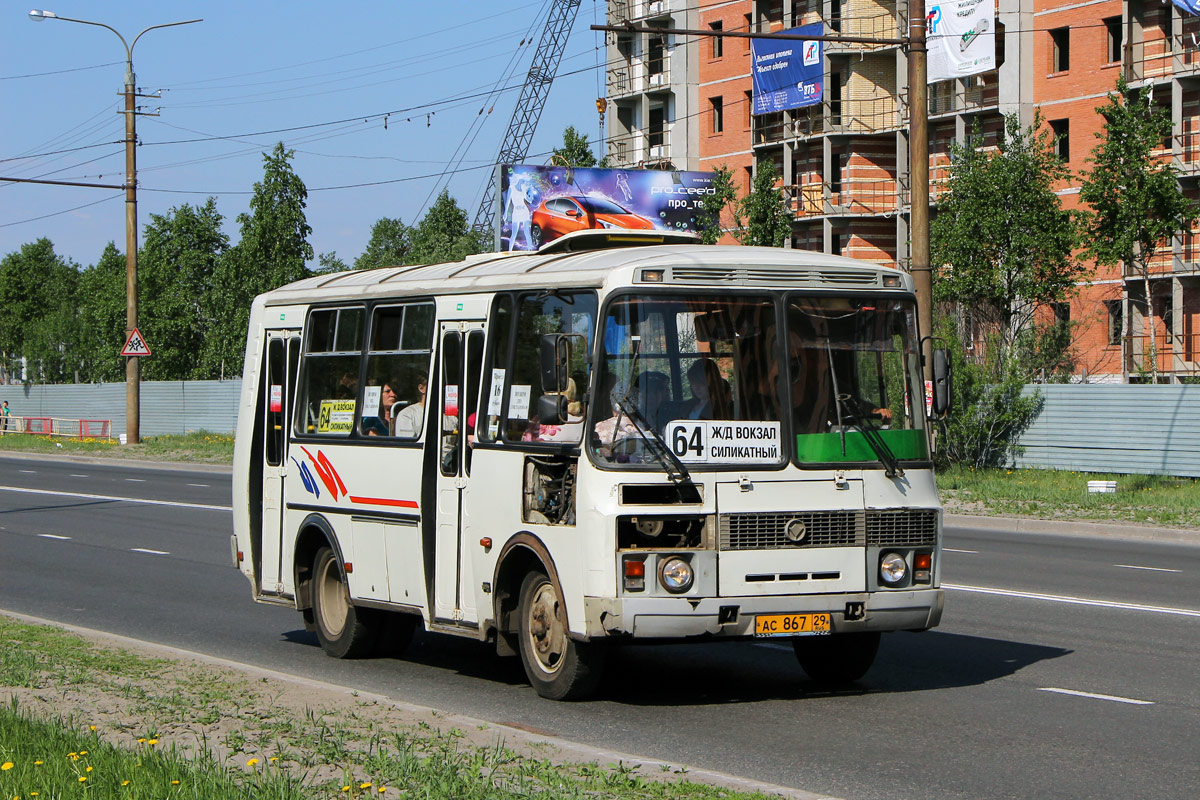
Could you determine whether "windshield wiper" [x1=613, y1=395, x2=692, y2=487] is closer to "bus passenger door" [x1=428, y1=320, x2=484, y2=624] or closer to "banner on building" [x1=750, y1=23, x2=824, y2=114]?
"bus passenger door" [x1=428, y1=320, x2=484, y2=624]

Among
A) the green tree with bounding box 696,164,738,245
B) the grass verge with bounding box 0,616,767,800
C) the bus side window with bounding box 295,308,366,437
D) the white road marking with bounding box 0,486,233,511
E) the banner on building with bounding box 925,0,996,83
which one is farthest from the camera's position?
the green tree with bounding box 696,164,738,245

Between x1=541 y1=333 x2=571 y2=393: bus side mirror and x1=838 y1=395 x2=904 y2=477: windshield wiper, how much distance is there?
70.5 inches

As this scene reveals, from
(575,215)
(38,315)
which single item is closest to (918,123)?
(575,215)

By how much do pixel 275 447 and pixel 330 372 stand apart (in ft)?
3.24

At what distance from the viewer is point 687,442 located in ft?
30.1

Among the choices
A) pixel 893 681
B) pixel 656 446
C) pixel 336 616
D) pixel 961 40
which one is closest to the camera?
pixel 656 446

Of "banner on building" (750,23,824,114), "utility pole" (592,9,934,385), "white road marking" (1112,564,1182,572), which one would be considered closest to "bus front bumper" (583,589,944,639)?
"white road marking" (1112,564,1182,572)

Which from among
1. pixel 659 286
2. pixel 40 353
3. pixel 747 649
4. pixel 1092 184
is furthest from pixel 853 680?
pixel 40 353

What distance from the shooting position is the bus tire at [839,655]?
1016 centimetres

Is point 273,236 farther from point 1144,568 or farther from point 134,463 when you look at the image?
point 1144,568

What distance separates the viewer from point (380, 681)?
35.4ft

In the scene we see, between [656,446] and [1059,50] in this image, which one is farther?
[1059,50]

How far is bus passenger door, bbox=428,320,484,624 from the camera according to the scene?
10.4 meters

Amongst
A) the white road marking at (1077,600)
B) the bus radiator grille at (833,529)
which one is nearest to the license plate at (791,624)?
the bus radiator grille at (833,529)
